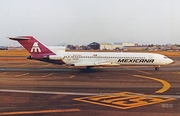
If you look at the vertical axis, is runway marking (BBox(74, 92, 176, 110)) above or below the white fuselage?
below

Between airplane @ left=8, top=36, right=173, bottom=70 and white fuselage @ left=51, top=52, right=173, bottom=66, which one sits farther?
white fuselage @ left=51, top=52, right=173, bottom=66

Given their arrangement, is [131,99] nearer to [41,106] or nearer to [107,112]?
[107,112]

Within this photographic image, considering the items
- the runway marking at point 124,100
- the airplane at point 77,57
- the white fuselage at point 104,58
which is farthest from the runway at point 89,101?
the white fuselage at point 104,58

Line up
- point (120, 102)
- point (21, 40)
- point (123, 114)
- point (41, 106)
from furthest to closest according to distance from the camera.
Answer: point (21, 40), point (120, 102), point (41, 106), point (123, 114)

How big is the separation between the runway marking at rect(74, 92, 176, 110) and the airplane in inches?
720

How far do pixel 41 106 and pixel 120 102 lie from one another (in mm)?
5535

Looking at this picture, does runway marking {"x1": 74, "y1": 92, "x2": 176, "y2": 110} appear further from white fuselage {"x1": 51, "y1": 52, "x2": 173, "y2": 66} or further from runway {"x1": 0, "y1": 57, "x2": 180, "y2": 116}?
white fuselage {"x1": 51, "y1": 52, "x2": 173, "y2": 66}

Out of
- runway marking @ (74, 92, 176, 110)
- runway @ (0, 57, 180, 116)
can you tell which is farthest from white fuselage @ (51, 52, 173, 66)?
runway marking @ (74, 92, 176, 110)

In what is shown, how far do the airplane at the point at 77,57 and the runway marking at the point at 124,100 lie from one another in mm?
18280

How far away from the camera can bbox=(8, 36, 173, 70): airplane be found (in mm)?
36844

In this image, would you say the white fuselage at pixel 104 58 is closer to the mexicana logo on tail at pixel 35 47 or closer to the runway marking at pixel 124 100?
the mexicana logo on tail at pixel 35 47

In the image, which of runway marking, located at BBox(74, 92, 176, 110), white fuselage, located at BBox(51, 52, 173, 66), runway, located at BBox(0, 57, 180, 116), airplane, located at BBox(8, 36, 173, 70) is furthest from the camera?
white fuselage, located at BBox(51, 52, 173, 66)

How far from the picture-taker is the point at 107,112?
1384 centimetres

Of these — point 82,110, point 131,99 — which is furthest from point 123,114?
point 131,99
